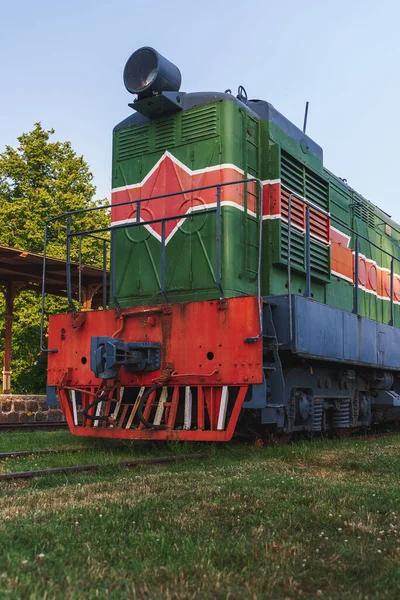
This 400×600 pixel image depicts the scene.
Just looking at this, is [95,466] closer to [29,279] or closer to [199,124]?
[199,124]

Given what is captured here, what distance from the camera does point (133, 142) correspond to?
816 centimetres

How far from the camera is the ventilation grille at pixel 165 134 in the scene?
7.79m

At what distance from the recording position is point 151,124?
316 inches

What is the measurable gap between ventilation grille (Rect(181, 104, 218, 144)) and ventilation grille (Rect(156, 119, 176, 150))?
164 millimetres

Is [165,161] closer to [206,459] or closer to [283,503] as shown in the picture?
[206,459]

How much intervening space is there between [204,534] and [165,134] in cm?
569

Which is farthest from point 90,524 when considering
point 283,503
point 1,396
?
point 1,396

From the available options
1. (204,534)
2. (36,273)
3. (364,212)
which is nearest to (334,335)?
(364,212)

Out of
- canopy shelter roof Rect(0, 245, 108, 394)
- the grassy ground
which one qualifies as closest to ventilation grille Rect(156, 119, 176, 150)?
the grassy ground

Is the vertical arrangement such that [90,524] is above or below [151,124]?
below

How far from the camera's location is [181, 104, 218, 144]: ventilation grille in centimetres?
747

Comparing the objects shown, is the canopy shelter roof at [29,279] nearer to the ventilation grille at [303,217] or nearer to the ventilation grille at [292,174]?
the ventilation grille at [303,217]

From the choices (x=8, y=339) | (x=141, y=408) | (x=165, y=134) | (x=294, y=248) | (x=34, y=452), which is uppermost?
(x=165, y=134)

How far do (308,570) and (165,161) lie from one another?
19.5 feet
